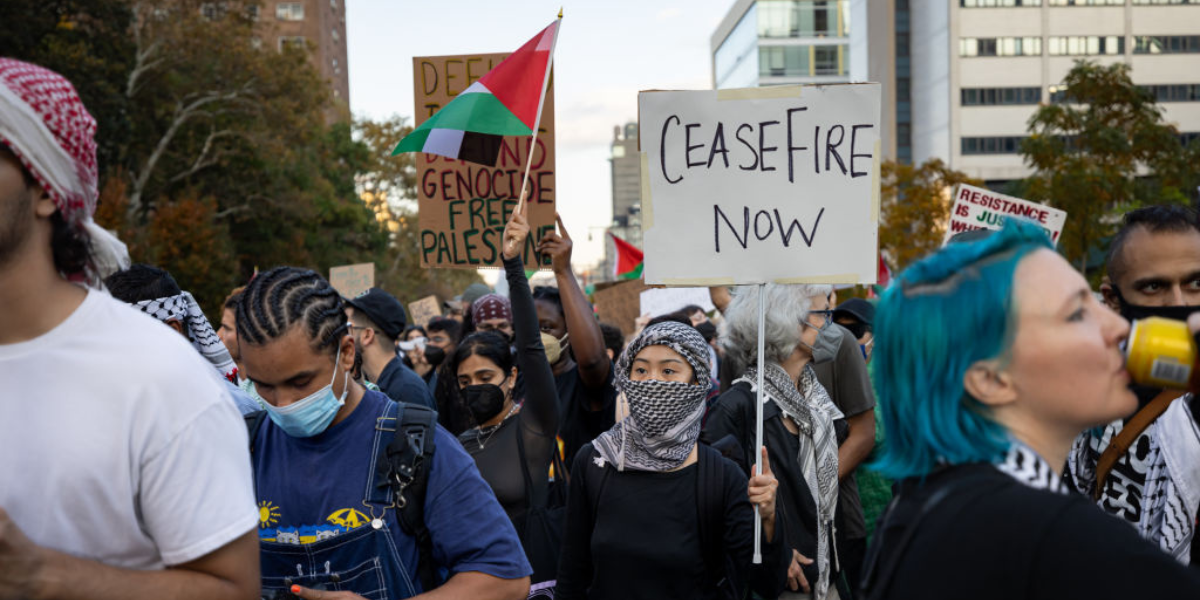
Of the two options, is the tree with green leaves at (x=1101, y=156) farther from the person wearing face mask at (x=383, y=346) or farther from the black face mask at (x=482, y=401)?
the black face mask at (x=482, y=401)

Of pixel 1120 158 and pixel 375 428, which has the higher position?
pixel 1120 158

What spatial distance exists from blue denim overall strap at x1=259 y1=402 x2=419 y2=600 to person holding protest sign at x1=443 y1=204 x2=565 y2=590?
5.08 feet

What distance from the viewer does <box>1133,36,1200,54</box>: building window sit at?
2820 inches

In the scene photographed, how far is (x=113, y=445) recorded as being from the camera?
188 cm

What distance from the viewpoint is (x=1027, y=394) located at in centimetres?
194

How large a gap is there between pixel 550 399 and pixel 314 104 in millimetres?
31694

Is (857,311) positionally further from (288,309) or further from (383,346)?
(288,309)

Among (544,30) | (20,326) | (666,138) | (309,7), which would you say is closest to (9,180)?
(20,326)

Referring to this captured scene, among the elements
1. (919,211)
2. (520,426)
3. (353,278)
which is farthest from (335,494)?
(919,211)

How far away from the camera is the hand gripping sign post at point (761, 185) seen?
4.61 m

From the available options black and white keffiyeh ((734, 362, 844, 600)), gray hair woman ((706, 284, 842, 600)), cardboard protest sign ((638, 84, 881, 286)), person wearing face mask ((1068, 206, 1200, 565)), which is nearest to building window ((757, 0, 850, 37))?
gray hair woman ((706, 284, 842, 600))

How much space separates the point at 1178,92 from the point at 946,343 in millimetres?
80013

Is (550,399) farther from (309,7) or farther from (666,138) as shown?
(309,7)

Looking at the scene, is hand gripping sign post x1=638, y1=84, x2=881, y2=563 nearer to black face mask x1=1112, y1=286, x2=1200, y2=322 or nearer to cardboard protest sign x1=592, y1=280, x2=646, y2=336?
black face mask x1=1112, y1=286, x2=1200, y2=322
